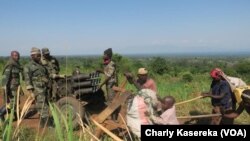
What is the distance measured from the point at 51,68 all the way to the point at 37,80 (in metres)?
0.69

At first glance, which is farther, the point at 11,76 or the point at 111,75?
the point at 11,76

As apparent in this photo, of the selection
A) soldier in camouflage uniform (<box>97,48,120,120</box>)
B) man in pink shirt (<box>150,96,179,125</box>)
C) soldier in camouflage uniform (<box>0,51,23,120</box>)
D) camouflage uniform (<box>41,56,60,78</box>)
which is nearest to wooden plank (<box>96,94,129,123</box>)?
man in pink shirt (<box>150,96,179,125</box>)

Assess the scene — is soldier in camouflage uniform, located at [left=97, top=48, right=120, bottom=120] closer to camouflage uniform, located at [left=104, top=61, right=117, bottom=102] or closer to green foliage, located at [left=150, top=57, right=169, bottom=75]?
camouflage uniform, located at [left=104, top=61, right=117, bottom=102]

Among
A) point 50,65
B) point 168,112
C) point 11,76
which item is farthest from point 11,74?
point 168,112

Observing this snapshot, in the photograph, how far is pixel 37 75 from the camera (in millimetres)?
7285

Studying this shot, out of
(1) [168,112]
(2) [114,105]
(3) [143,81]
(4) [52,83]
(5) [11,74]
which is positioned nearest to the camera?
(1) [168,112]

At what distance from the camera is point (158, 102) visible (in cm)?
530

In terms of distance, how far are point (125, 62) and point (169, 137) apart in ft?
99.4

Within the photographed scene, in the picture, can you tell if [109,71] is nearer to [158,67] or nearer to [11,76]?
[11,76]

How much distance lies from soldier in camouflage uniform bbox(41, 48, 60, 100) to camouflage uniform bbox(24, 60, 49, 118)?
330 millimetres

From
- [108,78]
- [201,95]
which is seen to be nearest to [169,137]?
[201,95]

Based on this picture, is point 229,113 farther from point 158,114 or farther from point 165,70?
point 165,70

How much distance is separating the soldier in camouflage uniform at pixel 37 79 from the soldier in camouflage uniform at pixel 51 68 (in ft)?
1.06

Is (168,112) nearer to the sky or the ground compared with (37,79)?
nearer to the ground
